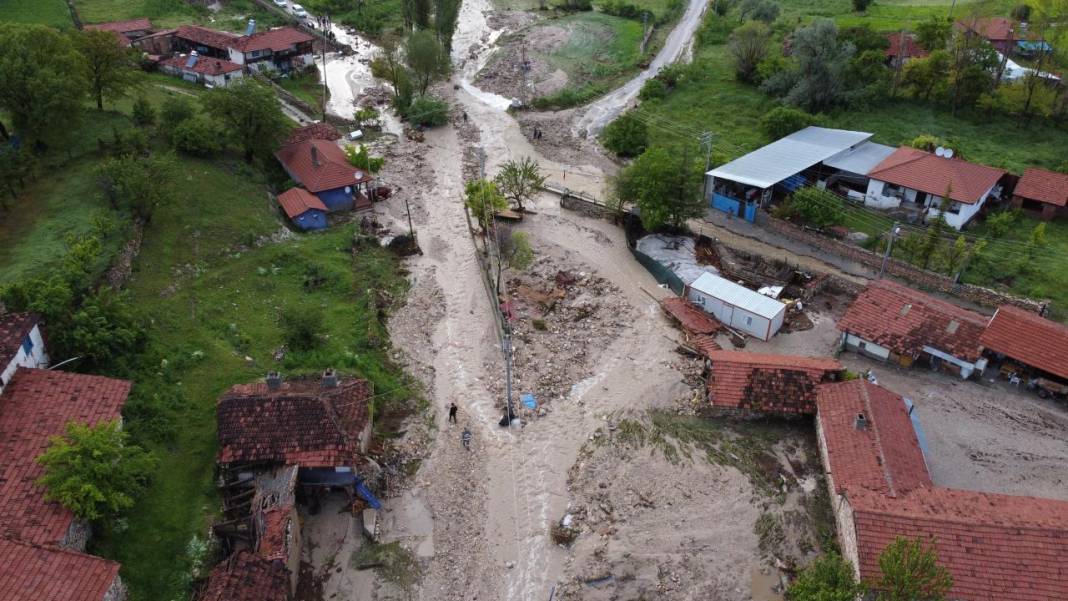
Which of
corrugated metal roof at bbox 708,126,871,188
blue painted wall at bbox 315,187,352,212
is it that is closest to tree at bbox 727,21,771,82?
corrugated metal roof at bbox 708,126,871,188

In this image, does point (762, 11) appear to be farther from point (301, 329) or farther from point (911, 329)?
point (301, 329)

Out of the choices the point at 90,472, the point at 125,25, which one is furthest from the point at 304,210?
the point at 125,25

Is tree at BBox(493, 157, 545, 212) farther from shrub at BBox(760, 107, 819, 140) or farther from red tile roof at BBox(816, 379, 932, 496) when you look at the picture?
red tile roof at BBox(816, 379, 932, 496)

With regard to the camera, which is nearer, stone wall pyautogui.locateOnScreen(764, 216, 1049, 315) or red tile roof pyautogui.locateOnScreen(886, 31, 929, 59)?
stone wall pyautogui.locateOnScreen(764, 216, 1049, 315)

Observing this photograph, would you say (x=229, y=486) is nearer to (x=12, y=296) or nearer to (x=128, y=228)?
(x=12, y=296)

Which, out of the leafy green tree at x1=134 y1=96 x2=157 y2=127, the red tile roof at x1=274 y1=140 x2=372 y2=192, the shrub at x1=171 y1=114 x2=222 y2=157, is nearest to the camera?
the shrub at x1=171 y1=114 x2=222 y2=157

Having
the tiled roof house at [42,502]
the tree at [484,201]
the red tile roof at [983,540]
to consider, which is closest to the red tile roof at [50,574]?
the tiled roof house at [42,502]
